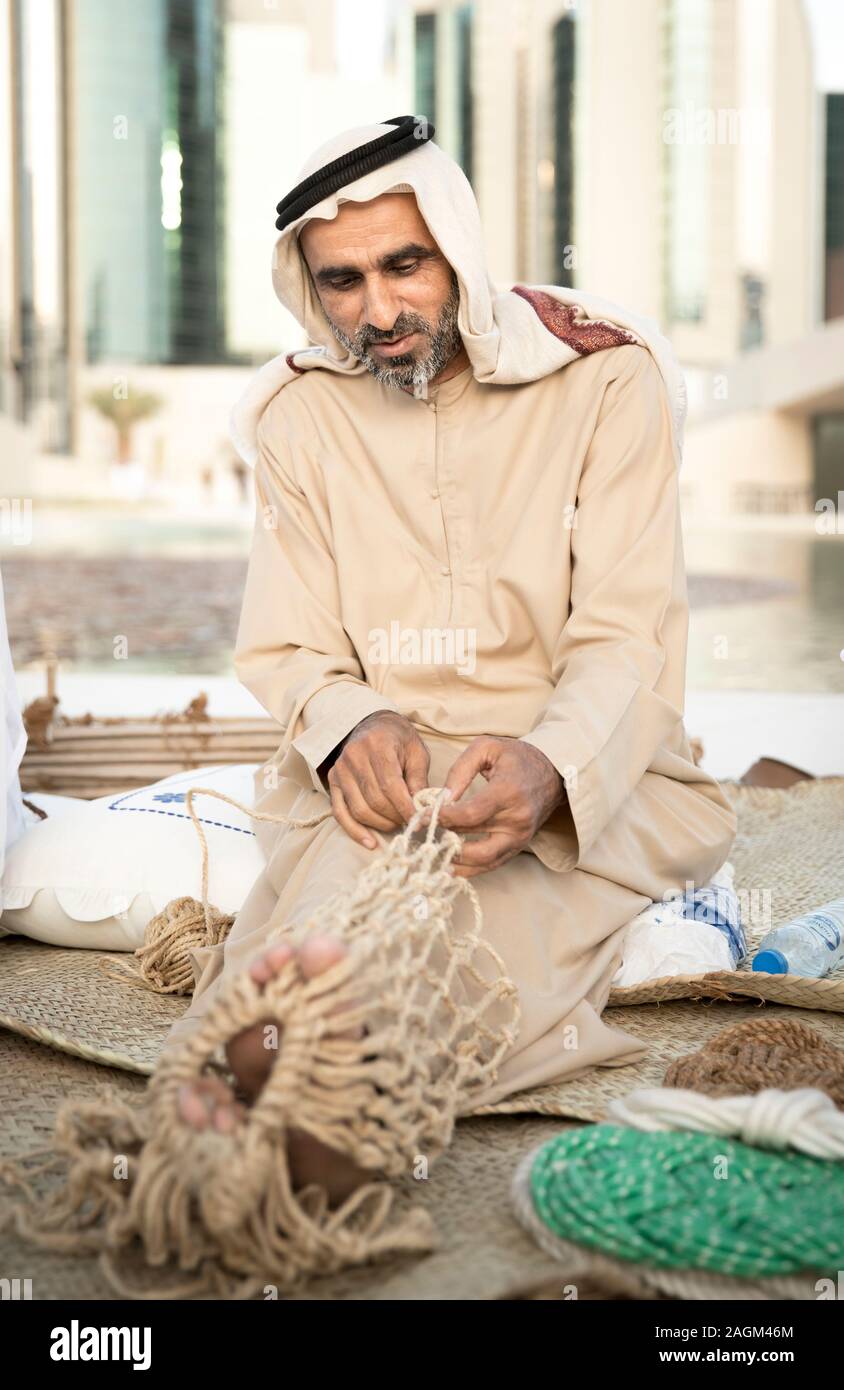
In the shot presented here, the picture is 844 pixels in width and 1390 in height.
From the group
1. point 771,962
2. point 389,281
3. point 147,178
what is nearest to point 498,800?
point 771,962

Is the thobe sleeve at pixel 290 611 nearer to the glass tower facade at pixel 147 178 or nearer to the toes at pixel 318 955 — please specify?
the toes at pixel 318 955

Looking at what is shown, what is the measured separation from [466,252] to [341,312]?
228 mm

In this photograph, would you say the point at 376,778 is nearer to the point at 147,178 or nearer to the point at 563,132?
the point at 563,132

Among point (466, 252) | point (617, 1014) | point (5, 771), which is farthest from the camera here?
point (5, 771)

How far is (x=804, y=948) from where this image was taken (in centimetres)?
234

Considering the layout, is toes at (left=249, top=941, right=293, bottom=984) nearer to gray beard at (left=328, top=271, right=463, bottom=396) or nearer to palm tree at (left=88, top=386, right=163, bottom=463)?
gray beard at (left=328, top=271, right=463, bottom=396)

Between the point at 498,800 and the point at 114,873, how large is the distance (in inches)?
39.9

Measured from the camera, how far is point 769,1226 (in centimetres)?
146

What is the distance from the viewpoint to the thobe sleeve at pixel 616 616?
196 centimetres

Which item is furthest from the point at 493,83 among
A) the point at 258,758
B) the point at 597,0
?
the point at 258,758

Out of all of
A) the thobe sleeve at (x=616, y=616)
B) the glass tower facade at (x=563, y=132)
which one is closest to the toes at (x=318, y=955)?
the thobe sleeve at (x=616, y=616)

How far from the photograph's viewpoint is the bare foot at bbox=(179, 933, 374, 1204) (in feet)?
4.63
